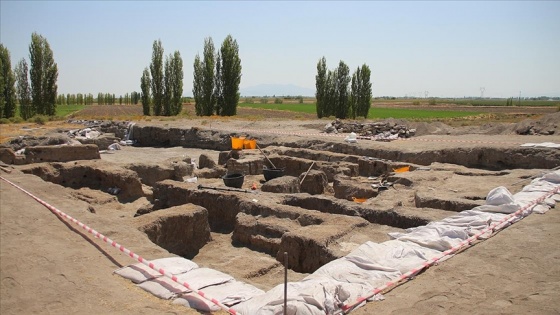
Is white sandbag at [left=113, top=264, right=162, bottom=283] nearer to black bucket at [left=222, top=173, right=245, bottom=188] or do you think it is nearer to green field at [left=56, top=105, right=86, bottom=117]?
black bucket at [left=222, top=173, right=245, bottom=188]

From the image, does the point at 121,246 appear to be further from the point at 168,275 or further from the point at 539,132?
the point at 539,132

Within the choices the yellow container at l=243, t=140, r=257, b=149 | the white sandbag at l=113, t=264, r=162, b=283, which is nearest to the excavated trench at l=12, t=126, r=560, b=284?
the yellow container at l=243, t=140, r=257, b=149

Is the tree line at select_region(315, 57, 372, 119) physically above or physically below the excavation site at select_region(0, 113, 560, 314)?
above

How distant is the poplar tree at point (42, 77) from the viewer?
4075 centimetres

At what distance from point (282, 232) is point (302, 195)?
5.60ft

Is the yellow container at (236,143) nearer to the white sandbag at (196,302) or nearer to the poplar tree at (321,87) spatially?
the white sandbag at (196,302)

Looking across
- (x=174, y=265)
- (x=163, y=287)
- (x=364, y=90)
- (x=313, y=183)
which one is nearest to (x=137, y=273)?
(x=174, y=265)

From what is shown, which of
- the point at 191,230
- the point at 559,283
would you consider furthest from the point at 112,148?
the point at 559,283

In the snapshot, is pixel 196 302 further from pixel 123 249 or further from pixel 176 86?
pixel 176 86

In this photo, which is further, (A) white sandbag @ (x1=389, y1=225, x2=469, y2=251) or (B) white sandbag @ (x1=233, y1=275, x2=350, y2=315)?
(A) white sandbag @ (x1=389, y1=225, x2=469, y2=251)

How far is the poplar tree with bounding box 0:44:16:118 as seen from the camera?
4119 centimetres

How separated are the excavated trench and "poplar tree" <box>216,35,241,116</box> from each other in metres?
24.2

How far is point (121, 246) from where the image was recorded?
5395mm

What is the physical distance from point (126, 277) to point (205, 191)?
14.5 ft
